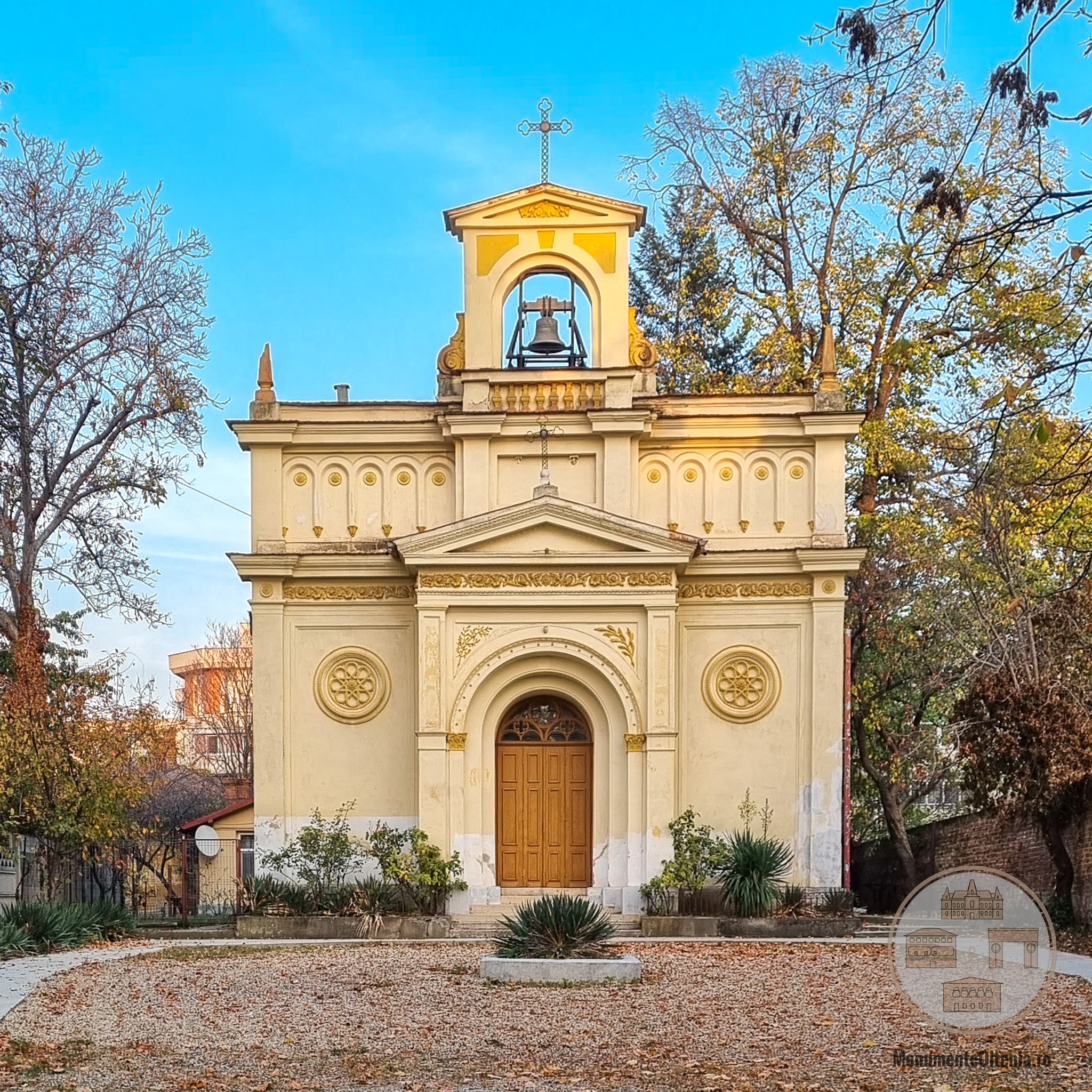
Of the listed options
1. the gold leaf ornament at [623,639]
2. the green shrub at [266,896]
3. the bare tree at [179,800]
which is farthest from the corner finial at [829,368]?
the bare tree at [179,800]

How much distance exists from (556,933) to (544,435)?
10.1 meters

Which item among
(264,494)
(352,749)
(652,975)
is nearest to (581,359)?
(264,494)

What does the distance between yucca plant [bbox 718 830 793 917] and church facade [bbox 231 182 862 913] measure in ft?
3.13

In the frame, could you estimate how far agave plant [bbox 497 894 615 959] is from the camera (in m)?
15.9

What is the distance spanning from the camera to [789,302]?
31.0m

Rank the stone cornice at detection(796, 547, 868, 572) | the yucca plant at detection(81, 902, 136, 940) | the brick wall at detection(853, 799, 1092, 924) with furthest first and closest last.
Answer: the stone cornice at detection(796, 547, 868, 572) < the yucca plant at detection(81, 902, 136, 940) < the brick wall at detection(853, 799, 1092, 924)

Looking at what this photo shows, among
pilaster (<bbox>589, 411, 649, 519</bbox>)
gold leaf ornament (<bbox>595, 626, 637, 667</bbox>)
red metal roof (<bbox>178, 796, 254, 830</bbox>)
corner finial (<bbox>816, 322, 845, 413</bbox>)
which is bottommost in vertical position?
red metal roof (<bbox>178, 796, 254, 830</bbox>)

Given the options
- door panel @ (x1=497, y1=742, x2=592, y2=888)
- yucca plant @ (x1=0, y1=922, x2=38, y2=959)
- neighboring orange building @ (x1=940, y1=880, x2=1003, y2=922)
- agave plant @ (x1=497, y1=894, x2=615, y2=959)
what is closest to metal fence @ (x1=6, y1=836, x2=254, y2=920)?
yucca plant @ (x1=0, y1=922, x2=38, y2=959)

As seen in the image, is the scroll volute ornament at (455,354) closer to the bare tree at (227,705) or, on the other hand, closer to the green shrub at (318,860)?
the green shrub at (318,860)

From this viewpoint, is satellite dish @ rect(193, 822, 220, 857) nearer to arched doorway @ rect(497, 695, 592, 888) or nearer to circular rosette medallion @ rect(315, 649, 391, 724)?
circular rosette medallion @ rect(315, 649, 391, 724)

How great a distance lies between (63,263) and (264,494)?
631 cm

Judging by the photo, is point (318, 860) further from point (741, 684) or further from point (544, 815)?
point (741, 684)

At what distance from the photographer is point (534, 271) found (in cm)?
2522

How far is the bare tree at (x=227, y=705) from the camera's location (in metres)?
52.2
